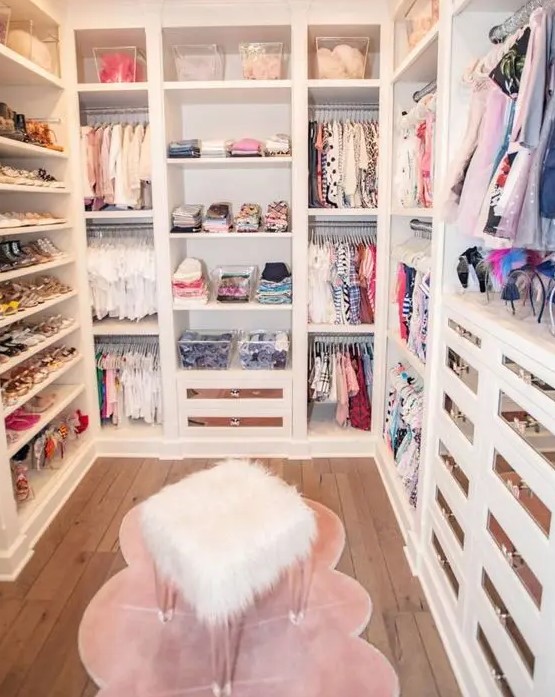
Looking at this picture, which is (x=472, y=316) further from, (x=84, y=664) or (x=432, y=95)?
(x=84, y=664)

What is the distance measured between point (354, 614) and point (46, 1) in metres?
2.98

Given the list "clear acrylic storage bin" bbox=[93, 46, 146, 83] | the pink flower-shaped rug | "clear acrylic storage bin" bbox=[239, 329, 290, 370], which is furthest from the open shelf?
the pink flower-shaped rug

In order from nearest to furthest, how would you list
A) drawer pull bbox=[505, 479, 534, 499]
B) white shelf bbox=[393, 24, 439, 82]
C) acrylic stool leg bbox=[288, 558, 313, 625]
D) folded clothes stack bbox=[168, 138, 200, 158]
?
1. drawer pull bbox=[505, 479, 534, 499]
2. acrylic stool leg bbox=[288, 558, 313, 625]
3. white shelf bbox=[393, 24, 439, 82]
4. folded clothes stack bbox=[168, 138, 200, 158]

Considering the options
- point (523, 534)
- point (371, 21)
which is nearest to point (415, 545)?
point (523, 534)

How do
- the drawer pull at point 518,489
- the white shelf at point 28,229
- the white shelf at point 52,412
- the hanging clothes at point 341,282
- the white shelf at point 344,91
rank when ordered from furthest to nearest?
the hanging clothes at point 341,282 → the white shelf at point 344,91 → the white shelf at point 52,412 → the white shelf at point 28,229 → the drawer pull at point 518,489

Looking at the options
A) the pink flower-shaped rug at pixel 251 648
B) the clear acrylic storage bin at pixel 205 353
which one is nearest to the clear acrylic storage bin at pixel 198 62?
the clear acrylic storage bin at pixel 205 353

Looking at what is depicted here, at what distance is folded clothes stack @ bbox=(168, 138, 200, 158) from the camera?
2.97 metres

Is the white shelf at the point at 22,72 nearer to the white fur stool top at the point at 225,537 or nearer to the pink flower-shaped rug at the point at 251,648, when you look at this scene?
the white fur stool top at the point at 225,537

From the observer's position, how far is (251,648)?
180 centimetres

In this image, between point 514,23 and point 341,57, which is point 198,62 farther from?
point 514,23

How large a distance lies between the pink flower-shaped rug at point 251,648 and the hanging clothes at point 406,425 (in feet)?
1.87

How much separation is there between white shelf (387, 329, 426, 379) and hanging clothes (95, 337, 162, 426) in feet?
4.46

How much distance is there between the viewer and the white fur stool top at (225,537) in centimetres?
149

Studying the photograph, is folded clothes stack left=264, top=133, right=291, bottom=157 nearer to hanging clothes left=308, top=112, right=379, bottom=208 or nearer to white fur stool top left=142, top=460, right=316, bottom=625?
hanging clothes left=308, top=112, right=379, bottom=208
